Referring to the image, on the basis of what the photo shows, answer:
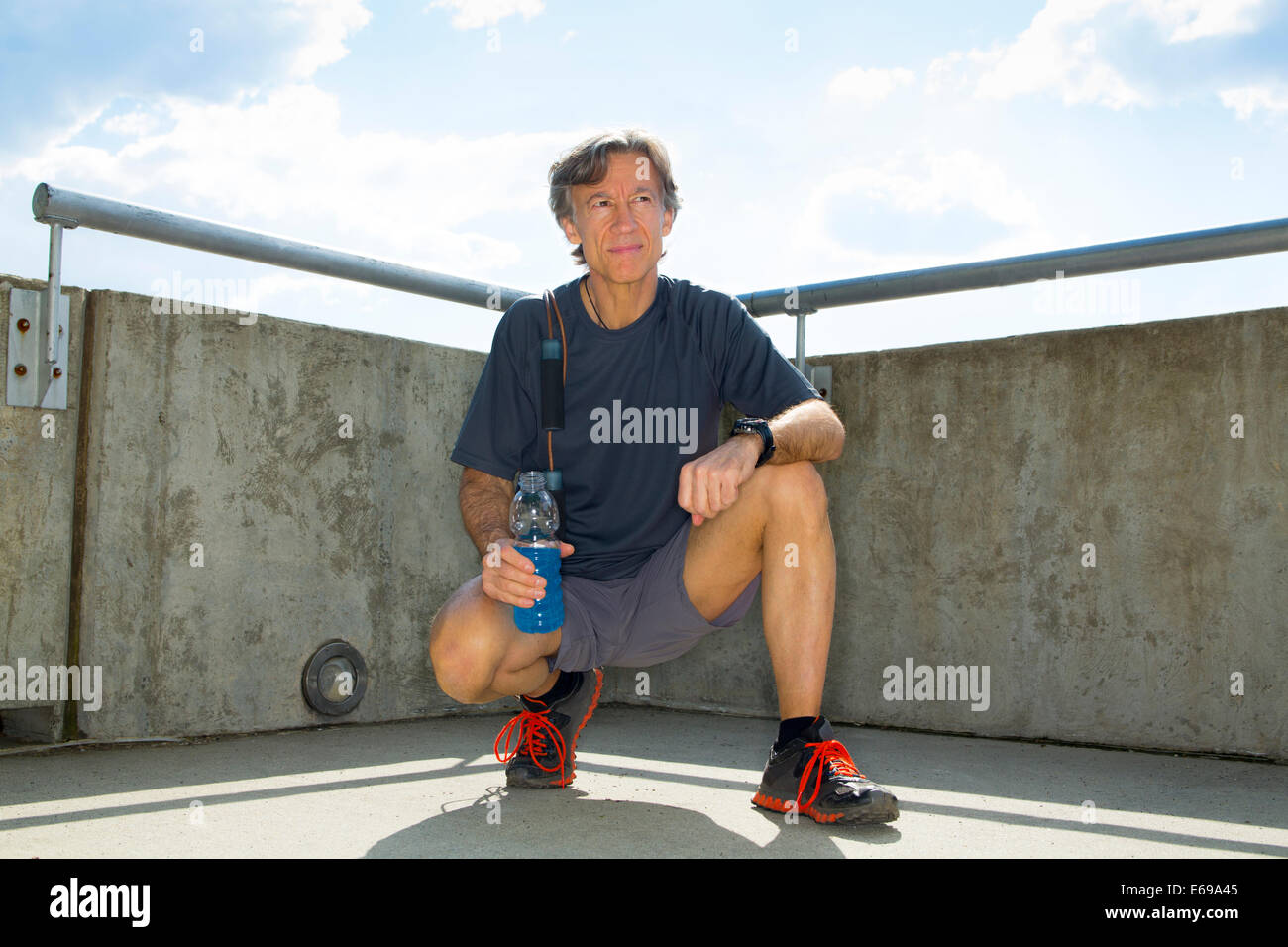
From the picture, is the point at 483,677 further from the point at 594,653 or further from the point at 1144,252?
the point at 1144,252

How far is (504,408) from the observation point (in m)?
2.55

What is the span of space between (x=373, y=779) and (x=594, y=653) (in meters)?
0.65

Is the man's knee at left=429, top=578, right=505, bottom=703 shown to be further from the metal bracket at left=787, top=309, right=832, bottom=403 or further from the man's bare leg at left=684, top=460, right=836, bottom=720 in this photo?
the metal bracket at left=787, top=309, right=832, bottom=403

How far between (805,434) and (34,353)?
213 centimetres

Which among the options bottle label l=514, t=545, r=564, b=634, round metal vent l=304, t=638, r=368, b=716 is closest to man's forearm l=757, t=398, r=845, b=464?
bottle label l=514, t=545, r=564, b=634

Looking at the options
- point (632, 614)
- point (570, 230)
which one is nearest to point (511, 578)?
point (632, 614)

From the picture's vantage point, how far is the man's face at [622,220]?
252cm

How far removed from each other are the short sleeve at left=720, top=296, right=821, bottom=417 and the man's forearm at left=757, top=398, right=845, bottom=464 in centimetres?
8

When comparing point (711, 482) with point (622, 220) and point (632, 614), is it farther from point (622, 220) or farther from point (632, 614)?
point (622, 220)

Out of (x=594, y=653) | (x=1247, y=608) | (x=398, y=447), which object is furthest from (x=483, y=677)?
(x=1247, y=608)

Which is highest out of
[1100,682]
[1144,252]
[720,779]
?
[1144,252]

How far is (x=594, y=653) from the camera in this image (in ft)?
7.82

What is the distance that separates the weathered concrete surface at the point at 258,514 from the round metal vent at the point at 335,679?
0.04 m
